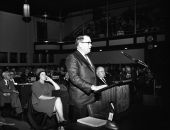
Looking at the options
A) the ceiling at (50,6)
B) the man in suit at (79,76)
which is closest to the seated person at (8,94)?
the man in suit at (79,76)

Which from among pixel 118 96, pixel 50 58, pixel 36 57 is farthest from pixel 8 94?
pixel 50 58

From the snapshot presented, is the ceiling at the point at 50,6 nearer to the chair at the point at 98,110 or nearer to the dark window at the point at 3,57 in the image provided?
→ the dark window at the point at 3,57

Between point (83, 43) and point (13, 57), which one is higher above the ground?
point (13, 57)

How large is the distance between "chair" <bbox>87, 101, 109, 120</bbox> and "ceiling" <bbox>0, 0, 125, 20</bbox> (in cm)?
960

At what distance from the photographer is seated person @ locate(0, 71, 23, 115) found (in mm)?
5078

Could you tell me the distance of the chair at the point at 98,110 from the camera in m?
1.81

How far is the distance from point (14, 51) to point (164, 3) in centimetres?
1215

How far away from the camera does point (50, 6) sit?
38.6 feet

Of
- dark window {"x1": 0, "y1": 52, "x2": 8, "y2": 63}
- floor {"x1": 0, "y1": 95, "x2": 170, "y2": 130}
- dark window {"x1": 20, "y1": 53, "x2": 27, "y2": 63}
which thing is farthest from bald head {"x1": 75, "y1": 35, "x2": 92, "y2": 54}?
dark window {"x1": 20, "y1": 53, "x2": 27, "y2": 63}

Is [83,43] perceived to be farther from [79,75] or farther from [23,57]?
[23,57]

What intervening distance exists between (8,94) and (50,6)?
7629 millimetres

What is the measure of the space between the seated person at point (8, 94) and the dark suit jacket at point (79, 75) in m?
3.38

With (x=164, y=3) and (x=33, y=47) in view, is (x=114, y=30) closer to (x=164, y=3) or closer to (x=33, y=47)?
(x=33, y=47)

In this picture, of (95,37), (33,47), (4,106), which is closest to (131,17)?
(95,37)
